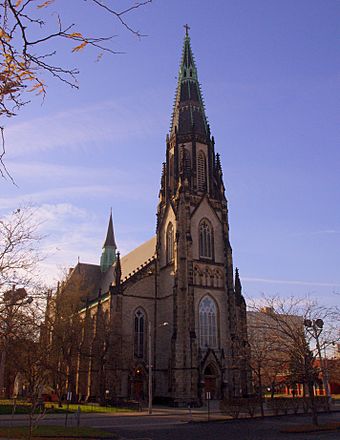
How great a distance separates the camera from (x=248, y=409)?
1081 inches

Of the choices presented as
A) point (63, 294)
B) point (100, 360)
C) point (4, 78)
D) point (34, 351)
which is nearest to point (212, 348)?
point (100, 360)

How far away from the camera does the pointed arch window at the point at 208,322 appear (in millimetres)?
45719

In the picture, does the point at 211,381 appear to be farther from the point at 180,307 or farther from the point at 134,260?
the point at 134,260

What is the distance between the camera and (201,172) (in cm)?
5378

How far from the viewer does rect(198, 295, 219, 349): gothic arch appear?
45.7 metres

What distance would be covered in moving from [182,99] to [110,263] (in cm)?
3064

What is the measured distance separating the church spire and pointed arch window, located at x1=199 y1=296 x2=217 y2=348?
2165cm

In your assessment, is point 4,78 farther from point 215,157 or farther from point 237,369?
point 215,157

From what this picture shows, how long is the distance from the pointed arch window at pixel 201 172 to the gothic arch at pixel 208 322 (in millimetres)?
13541

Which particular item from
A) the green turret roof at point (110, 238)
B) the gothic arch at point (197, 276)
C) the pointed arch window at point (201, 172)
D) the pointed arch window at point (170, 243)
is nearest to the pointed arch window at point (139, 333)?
the pointed arch window at point (170, 243)

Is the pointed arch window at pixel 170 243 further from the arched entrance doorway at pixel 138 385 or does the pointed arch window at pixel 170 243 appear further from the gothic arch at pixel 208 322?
the arched entrance doorway at pixel 138 385

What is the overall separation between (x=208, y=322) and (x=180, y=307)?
4313 millimetres

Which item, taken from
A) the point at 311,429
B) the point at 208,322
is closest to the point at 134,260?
the point at 208,322

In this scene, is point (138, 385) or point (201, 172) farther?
point (201, 172)
